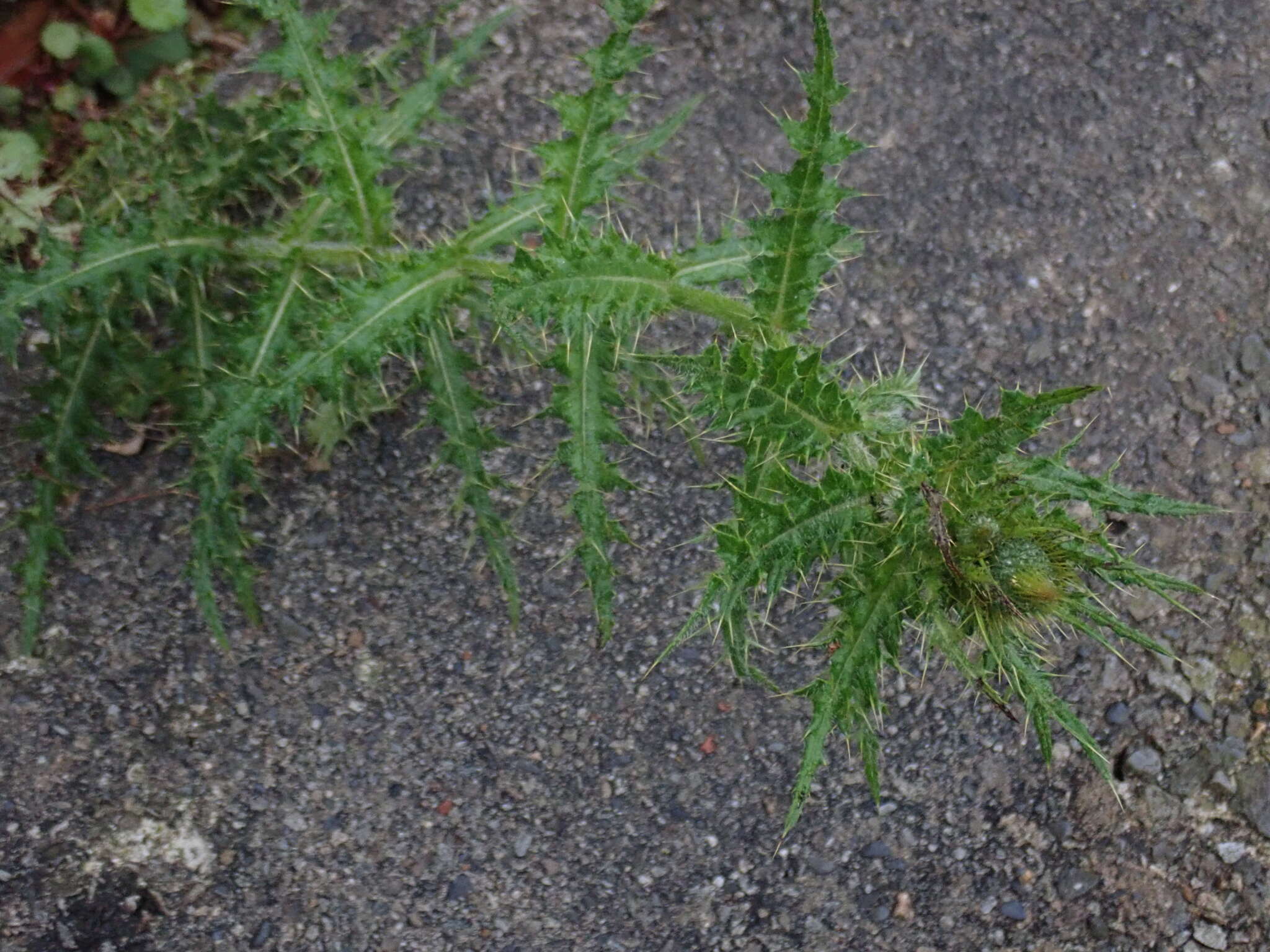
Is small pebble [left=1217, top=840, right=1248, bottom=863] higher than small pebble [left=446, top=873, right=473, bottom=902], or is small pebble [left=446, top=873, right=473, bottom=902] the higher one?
small pebble [left=446, top=873, right=473, bottom=902]

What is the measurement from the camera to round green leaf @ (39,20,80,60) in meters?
3.35

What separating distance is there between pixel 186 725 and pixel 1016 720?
2235 mm

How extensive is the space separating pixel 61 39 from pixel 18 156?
396 mm

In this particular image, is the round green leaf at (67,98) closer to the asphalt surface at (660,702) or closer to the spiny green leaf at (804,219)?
the asphalt surface at (660,702)

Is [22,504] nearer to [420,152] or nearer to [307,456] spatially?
[307,456]

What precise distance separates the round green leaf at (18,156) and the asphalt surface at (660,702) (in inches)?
28.1

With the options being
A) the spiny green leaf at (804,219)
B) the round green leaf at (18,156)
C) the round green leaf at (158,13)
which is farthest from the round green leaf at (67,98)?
the spiny green leaf at (804,219)

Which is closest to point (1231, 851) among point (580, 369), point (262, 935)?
point (580, 369)

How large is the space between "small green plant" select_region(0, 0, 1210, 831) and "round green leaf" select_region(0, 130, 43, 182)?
195 millimetres

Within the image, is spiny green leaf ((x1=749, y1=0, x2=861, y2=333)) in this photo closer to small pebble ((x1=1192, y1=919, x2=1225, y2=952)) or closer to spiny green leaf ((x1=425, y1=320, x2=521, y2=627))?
spiny green leaf ((x1=425, y1=320, x2=521, y2=627))

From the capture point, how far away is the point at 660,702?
3.09 metres

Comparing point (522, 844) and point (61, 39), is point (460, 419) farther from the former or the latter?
point (61, 39)

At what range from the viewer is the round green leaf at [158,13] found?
132 inches

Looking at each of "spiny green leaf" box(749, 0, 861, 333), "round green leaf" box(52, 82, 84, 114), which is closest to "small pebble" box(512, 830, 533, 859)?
"spiny green leaf" box(749, 0, 861, 333)
